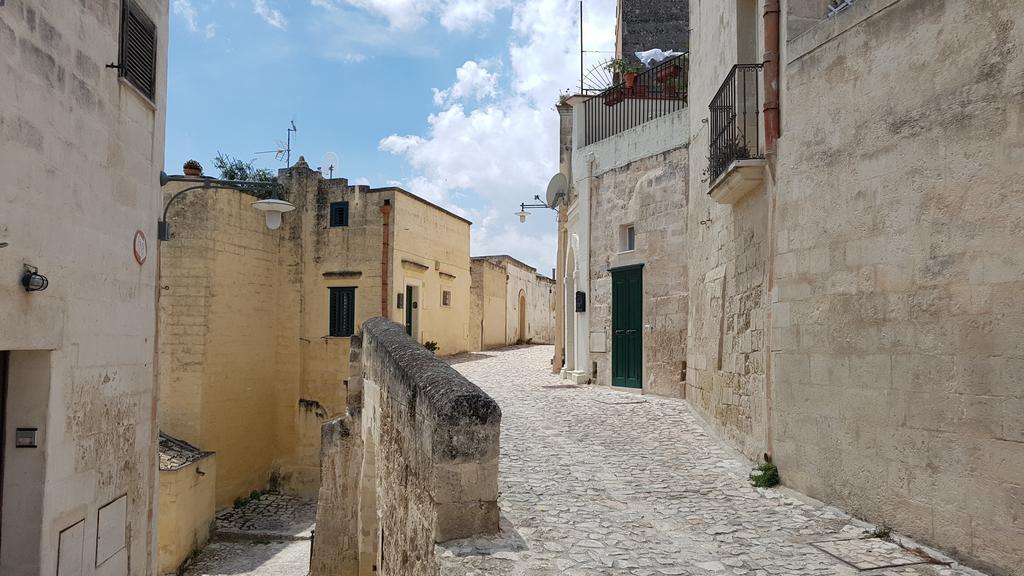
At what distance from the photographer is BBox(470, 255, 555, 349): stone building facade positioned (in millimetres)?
26344

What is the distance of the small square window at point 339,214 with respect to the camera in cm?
1800

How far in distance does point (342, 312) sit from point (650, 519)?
14.0 meters

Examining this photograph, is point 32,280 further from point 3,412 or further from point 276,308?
point 276,308

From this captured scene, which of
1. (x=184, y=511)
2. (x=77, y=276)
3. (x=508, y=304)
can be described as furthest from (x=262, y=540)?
(x=508, y=304)

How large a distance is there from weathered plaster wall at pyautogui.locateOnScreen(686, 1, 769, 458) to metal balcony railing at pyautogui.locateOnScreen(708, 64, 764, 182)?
465mm

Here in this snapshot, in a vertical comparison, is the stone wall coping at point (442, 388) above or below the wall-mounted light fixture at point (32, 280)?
below

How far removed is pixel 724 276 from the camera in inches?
318

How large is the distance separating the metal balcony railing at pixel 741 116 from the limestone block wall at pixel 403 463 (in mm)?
3847

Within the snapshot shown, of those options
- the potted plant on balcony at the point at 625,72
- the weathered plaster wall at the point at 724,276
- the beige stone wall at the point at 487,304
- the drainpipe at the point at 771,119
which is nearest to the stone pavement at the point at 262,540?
the weathered plaster wall at the point at 724,276

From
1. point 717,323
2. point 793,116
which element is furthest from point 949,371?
point 717,323

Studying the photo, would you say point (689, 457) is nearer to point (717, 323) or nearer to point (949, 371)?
point (717, 323)

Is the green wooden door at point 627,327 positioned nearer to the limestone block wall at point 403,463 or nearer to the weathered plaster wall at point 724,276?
the weathered plaster wall at point 724,276

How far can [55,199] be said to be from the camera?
5.23 m

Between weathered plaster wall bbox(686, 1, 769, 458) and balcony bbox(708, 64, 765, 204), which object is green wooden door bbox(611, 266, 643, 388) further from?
balcony bbox(708, 64, 765, 204)
